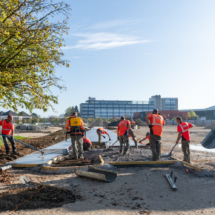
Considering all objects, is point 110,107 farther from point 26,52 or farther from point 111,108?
point 26,52

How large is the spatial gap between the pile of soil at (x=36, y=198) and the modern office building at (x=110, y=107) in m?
113

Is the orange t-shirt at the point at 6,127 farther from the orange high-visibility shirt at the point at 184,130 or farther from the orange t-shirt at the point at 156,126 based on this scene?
the orange high-visibility shirt at the point at 184,130

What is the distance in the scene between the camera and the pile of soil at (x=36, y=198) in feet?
13.1

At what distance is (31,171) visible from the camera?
6.87 metres

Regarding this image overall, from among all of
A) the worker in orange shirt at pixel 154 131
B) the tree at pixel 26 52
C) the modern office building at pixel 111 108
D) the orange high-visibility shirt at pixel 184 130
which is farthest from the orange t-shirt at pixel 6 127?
the modern office building at pixel 111 108

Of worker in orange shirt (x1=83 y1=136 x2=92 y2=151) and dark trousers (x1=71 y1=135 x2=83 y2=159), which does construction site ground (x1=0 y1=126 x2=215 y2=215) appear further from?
worker in orange shirt (x1=83 y1=136 x2=92 y2=151)

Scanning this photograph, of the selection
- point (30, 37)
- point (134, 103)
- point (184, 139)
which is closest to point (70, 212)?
A: point (184, 139)

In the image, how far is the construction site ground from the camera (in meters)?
3.93

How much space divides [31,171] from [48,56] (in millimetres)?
4334

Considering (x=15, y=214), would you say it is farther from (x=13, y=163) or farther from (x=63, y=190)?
(x=13, y=163)

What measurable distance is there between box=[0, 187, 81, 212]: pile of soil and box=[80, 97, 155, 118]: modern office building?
371 feet

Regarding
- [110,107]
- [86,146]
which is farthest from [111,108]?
[86,146]

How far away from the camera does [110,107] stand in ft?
402

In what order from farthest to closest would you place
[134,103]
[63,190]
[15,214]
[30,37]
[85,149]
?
1. [134,103]
2. [85,149]
3. [30,37]
4. [63,190]
5. [15,214]
